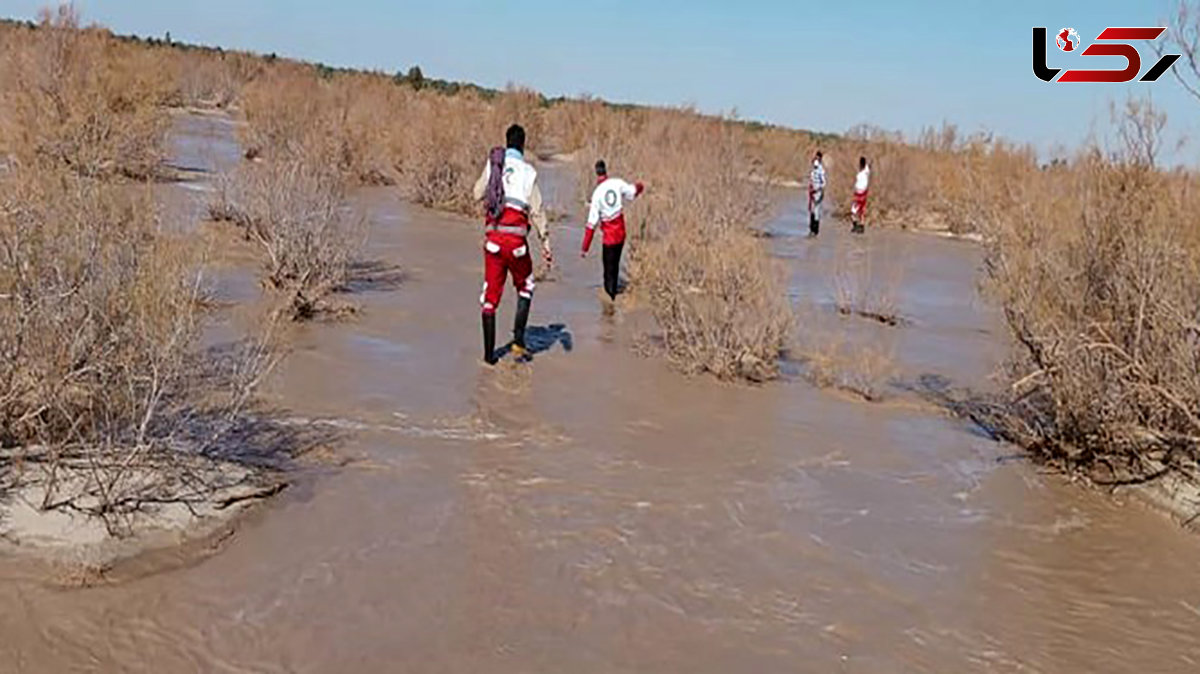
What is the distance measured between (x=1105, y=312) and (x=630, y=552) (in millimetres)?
4012

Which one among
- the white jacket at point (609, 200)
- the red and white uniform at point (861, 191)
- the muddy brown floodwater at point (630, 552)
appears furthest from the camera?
the red and white uniform at point (861, 191)

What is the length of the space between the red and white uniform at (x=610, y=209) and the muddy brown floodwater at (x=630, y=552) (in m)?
3.64

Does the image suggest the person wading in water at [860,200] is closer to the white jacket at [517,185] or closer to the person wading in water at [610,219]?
the person wading in water at [610,219]

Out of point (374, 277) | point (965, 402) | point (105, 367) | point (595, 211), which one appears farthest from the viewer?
point (374, 277)

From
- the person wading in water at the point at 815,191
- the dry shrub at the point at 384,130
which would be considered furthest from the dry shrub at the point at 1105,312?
the person wading in water at the point at 815,191

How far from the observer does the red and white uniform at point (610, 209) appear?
44.2ft

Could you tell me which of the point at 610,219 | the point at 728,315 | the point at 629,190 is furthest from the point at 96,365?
the point at 629,190

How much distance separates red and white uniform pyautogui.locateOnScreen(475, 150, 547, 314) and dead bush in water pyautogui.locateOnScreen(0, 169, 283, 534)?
3.23 meters

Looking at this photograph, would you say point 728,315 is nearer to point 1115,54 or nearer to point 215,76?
point 1115,54

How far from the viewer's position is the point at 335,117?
90.8 ft

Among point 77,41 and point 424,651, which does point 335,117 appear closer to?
point 77,41

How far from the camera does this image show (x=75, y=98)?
19.6 metres

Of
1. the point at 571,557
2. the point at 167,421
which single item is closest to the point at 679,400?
the point at 571,557

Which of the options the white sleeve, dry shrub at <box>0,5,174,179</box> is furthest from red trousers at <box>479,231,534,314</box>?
dry shrub at <box>0,5,174,179</box>
